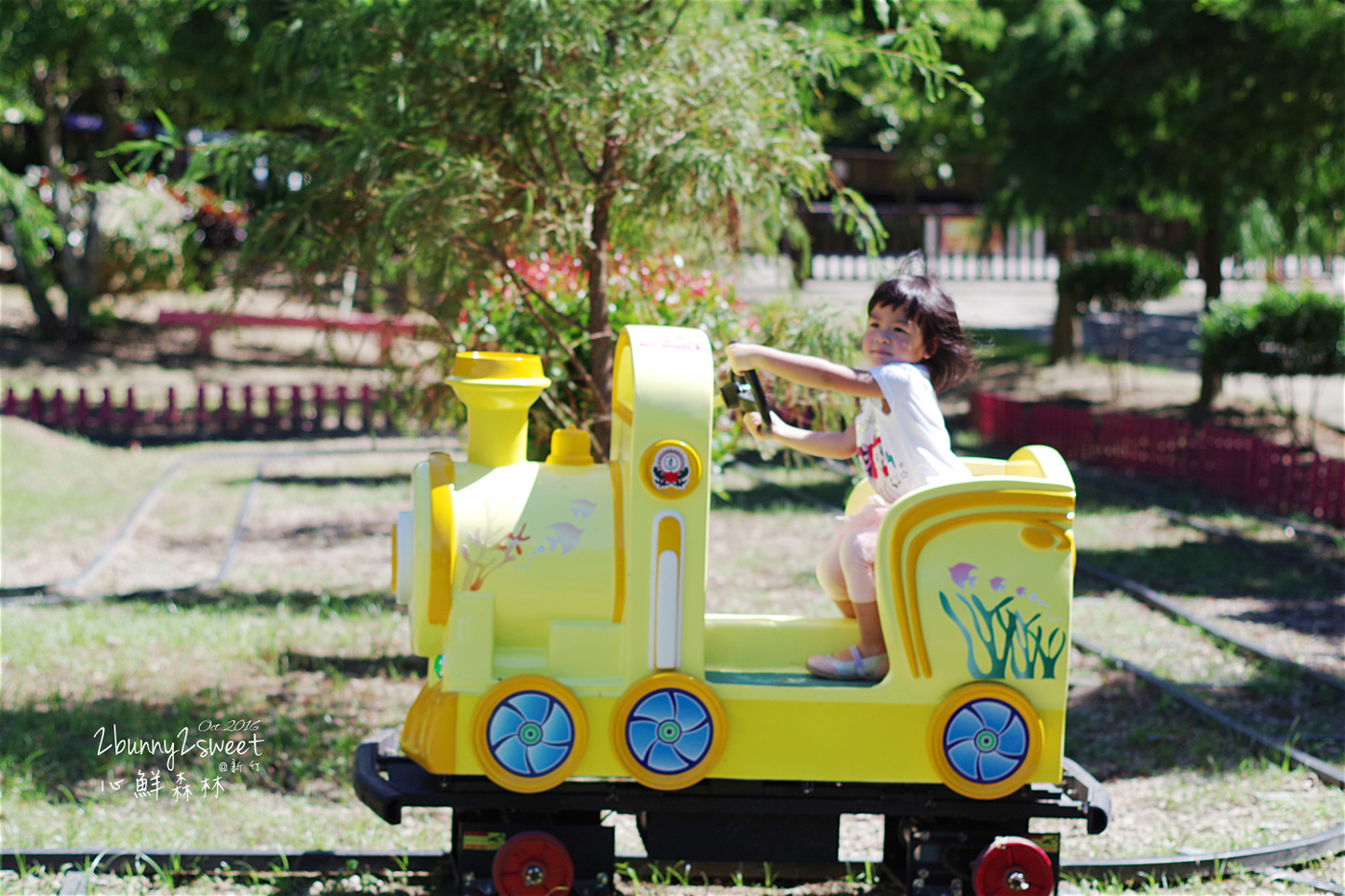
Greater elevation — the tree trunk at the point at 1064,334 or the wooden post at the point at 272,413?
the tree trunk at the point at 1064,334

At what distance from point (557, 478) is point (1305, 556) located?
766 centimetres

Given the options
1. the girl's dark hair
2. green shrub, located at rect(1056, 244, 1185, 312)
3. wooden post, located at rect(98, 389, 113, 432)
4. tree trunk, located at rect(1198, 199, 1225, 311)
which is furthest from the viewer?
green shrub, located at rect(1056, 244, 1185, 312)

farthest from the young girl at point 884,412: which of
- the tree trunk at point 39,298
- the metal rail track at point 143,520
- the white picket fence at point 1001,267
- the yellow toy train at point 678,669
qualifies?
the white picket fence at point 1001,267

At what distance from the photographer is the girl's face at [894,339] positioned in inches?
142

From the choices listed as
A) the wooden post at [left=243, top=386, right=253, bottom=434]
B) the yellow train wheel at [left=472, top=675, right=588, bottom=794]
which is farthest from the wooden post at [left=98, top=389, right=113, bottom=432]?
the yellow train wheel at [left=472, top=675, right=588, bottom=794]

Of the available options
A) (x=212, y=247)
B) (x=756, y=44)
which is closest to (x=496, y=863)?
(x=756, y=44)

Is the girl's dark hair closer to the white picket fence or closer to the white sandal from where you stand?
the white sandal

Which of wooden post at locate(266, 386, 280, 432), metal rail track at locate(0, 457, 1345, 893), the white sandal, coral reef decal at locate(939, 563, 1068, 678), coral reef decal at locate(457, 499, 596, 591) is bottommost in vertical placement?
metal rail track at locate(0, 457, 1345, 893)

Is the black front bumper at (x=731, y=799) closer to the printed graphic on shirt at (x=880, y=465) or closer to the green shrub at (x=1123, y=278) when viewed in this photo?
the printed graphic on shirt at (x=880, y=465)

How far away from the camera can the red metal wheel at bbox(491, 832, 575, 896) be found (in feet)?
11.0

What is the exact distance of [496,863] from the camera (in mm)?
3352

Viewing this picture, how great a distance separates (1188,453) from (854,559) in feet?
32.5

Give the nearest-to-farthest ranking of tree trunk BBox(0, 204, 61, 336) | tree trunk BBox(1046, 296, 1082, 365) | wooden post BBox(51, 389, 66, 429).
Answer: wooden post BBox(51, 389, 66, 429) < tree trunk BBox(0, 204, 61, 336) < tree trunk BBox(1046, 296, 1082, 365)

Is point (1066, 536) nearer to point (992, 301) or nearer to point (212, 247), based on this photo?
point (212, 247)
